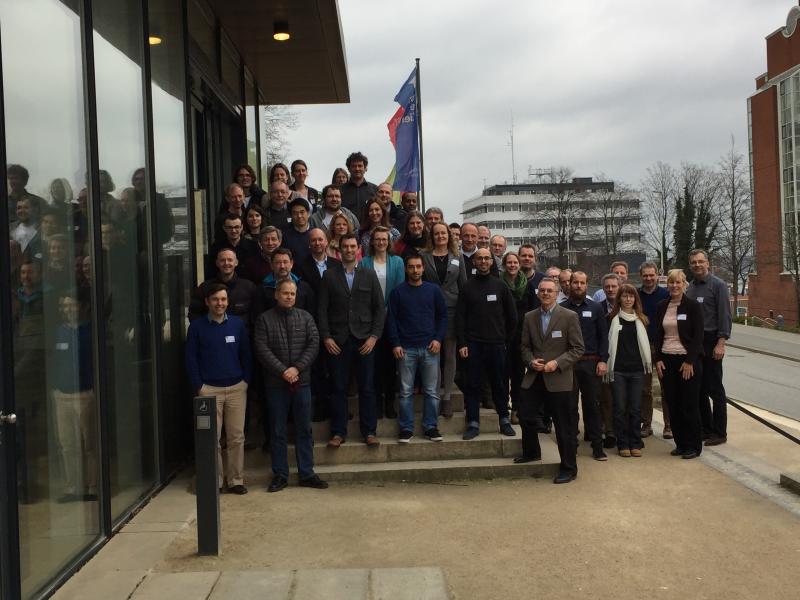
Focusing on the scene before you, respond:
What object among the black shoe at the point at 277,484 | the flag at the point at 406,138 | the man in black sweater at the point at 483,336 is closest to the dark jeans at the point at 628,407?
the man in black sweater at the point at 483,336

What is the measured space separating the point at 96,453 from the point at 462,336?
12.9ft

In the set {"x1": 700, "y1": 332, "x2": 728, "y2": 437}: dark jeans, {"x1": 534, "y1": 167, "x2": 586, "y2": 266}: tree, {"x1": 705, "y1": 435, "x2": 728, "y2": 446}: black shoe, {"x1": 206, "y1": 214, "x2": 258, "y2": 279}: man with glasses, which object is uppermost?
{"x1": 534, "y1": 167, "x2": 586, "y2": 266}: tree

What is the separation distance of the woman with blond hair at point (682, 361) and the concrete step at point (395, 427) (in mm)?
1998

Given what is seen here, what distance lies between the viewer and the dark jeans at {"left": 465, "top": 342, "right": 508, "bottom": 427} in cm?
817

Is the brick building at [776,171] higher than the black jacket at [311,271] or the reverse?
higher

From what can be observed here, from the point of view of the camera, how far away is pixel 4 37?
4430 mm

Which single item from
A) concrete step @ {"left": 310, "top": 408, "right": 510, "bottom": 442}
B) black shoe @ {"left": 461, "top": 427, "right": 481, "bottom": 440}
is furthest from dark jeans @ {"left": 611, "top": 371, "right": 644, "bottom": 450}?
black shoe @ {"left": 461, "top": 427, "right": 481, "bottom": 440}

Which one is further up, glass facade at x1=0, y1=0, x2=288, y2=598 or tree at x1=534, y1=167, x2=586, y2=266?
tree at x1=534, y1=167, x2=586, y2=266

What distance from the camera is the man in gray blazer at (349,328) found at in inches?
308

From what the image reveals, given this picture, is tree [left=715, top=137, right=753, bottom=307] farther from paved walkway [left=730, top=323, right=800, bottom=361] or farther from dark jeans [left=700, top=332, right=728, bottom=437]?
dark jeans [left=700, top=332, right=728, bottom=437]

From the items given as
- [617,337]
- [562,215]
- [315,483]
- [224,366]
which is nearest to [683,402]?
[617,337]

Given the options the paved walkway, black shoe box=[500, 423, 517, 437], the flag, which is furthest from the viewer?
the paved walkway

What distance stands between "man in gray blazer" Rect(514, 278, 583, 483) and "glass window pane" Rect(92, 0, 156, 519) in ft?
11.5

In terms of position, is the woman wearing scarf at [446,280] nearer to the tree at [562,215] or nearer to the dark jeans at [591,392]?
the dark jeans at [591,392]
